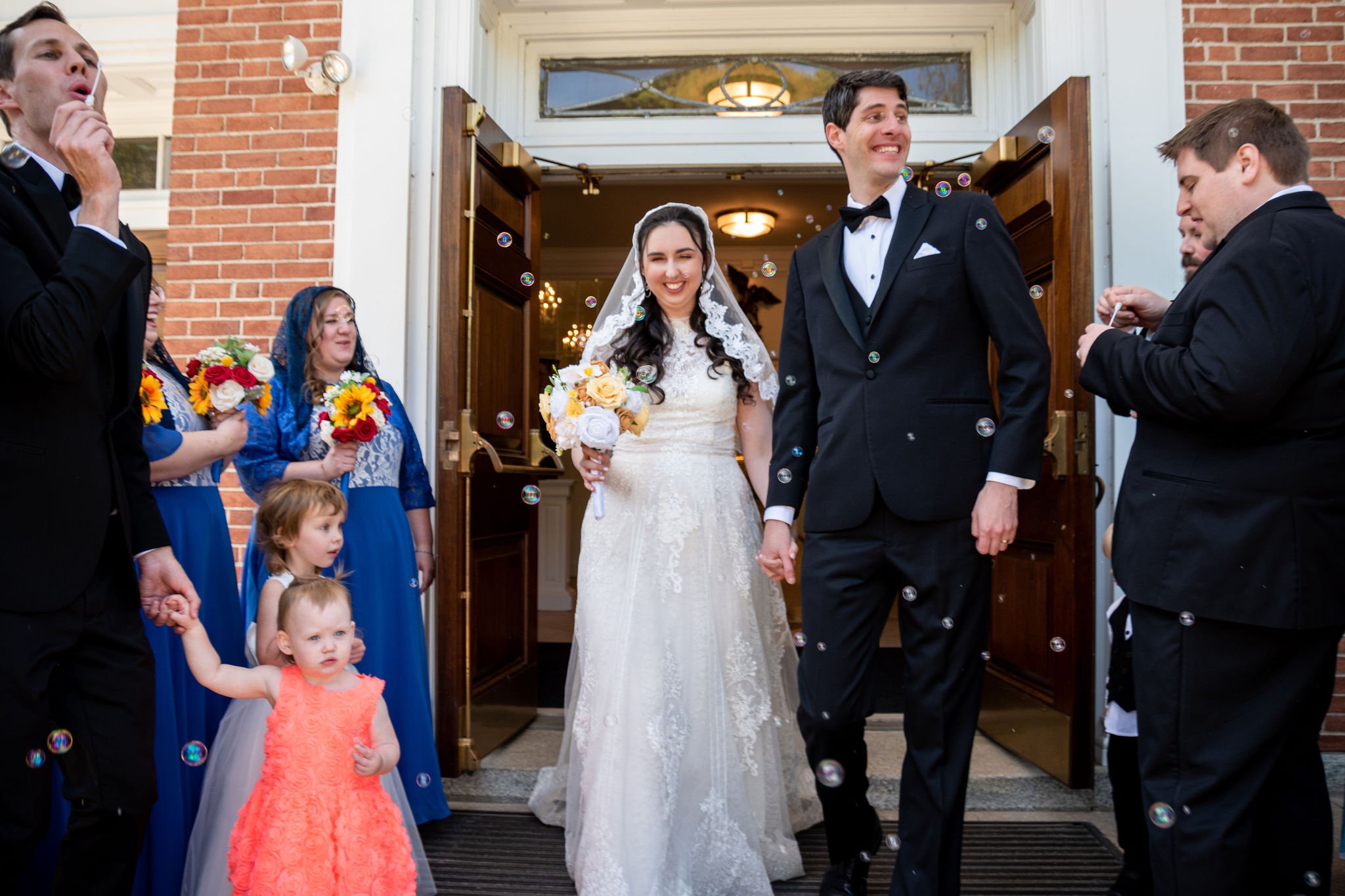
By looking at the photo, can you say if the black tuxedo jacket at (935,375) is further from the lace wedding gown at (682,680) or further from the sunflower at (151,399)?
the sunflower at (151,399)

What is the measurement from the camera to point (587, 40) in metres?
5.25

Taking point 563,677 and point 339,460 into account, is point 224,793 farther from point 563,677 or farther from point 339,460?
point 563,677

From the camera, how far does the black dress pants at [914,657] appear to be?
8.42ft

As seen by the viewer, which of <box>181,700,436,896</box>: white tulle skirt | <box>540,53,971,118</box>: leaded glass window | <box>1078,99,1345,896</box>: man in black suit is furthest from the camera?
<box>540,53,971,118</box>: leaded glass window

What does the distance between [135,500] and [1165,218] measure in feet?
13.3

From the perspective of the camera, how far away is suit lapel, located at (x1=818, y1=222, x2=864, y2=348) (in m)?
2.70

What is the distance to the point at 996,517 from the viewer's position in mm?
2459

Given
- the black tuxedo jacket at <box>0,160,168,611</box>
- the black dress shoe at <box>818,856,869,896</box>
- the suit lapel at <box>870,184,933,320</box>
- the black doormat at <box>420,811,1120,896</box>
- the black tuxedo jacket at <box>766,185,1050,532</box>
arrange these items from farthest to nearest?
the black doormat at <box>420,811,1120,896</box> → the black dress shoe at <box>818,856,869,896</box> → the suit lapel at <box>870,184,933,320</box> → the black tuxedo jacket at <box>766,185,1050,532</box> → the black tuxedo jacket at <box>0,160,168,611</box>

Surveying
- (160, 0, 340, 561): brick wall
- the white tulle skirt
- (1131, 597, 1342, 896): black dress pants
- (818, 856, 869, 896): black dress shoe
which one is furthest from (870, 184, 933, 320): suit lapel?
(160, 0, 340, 561): brick wall

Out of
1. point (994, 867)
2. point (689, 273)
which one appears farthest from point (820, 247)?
point (994, 867)

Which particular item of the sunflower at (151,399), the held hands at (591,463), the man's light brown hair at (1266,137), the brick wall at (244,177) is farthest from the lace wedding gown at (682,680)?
the brick wall at (244,177)

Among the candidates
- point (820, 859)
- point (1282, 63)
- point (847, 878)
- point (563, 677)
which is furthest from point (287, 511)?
point (1282, 63)

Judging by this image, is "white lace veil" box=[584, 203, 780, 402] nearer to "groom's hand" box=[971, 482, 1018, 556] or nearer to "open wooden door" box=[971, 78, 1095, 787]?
"groom's hand" box=[971, 482, 1018, 556]

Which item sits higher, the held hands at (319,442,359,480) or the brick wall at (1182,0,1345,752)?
the brick wall at (1182,0,1345,752)
